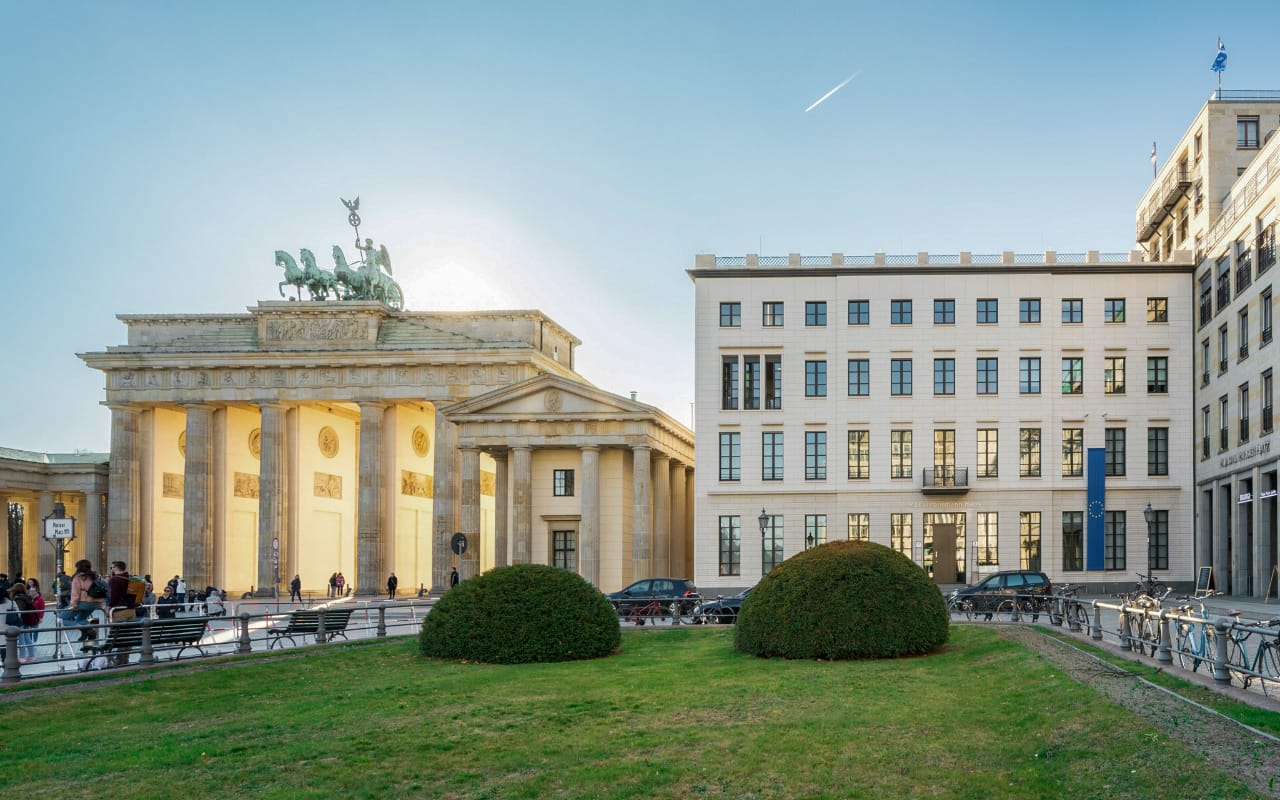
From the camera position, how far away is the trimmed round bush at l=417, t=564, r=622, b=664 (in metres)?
26.5

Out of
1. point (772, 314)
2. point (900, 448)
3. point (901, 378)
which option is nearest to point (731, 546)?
point (900, 448)

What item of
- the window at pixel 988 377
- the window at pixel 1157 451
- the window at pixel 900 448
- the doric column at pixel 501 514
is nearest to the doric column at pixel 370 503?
the doric column at pixel 501 514

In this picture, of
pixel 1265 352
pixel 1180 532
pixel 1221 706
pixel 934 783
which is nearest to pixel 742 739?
pixel 934 783

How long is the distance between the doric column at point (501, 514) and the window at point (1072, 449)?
26670mm

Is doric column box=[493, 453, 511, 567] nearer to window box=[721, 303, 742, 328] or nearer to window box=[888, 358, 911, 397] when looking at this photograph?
window box=[721, 303, 742, 328]

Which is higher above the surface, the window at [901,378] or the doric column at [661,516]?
the window at [901,378]

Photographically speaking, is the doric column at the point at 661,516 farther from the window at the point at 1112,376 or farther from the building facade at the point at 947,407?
the window at the point at 1112,376

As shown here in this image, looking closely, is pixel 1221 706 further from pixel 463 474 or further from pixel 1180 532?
pixel 463 474

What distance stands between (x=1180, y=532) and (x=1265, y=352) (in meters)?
11.6

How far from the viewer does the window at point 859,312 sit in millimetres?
57719

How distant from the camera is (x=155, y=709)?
19719 millimetres

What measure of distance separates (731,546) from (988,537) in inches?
460

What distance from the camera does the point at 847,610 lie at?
2497 cm

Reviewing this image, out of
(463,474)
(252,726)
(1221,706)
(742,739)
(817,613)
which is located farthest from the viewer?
(463,474)
